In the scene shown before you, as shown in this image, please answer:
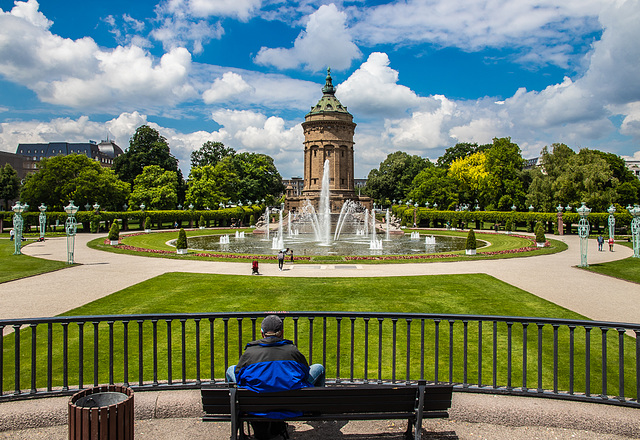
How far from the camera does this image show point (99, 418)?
4039 mm

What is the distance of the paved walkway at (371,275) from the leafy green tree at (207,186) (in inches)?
1295

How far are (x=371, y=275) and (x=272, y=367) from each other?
51.1ft

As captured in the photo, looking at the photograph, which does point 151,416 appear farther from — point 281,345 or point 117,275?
point 117,275

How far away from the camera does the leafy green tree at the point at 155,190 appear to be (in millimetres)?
62188

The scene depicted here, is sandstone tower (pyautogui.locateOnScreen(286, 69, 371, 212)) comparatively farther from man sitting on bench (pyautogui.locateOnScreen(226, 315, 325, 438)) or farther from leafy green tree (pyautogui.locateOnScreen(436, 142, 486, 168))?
man sitting on bench (pyautogui.locateOnScreen(226, 315, 325, 438))

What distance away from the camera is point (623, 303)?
1430 centimetres

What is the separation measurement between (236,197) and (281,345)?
74.5 metres

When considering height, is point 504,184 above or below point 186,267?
above

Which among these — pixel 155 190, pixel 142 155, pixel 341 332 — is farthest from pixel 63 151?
pixel 341 332

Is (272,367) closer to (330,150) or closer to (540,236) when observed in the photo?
(540,236)

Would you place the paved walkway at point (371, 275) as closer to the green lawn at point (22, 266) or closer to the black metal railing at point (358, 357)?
the black metal railing at point (358, 357)

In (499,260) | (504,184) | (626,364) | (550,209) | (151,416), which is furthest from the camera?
(504,184)

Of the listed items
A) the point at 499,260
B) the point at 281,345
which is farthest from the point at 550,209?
the point at 281,345

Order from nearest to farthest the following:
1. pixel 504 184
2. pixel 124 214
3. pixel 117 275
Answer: pixel 117 275 → pixel 124 214 → pixel 504 184
